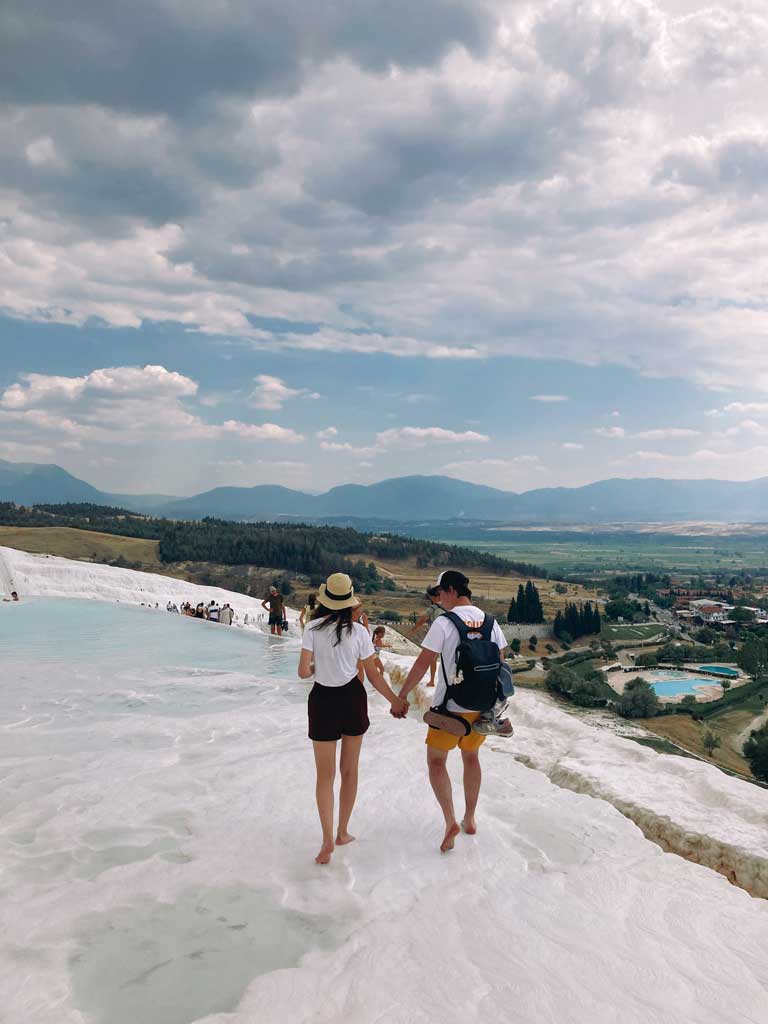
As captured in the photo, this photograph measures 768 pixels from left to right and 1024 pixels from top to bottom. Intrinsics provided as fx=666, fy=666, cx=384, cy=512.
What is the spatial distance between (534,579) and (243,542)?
261 ft

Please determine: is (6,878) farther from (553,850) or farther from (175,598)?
(175,598)

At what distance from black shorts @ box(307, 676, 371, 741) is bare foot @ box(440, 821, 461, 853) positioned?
973mm

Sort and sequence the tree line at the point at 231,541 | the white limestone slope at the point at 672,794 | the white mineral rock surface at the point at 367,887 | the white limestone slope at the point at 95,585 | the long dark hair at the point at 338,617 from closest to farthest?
the white mineral rock surface at the point at 367,887
the long dark hair at the point at 338,617
the white limestone slope at the point at 672,794
the white limestone slope at the point at 95,585
the tree line at the point at 231,541

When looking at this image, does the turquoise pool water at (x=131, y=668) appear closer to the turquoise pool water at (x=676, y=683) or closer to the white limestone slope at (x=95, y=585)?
the white limestone slope at (x=95, y=585)

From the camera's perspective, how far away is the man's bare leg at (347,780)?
4.94 meters

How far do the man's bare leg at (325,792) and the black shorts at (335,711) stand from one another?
0.08 metres

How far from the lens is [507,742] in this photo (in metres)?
8.52

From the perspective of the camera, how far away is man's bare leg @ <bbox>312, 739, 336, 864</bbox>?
474 cm

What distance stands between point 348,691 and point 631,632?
104 meters

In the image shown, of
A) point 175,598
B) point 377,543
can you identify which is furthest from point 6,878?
point 377,543

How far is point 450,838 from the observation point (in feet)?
16.1

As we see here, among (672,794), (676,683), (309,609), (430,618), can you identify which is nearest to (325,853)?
(672,794)

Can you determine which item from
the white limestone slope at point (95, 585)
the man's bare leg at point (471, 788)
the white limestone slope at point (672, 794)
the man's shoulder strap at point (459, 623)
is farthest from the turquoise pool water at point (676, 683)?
the man's shoulder strap at point (459, 623)

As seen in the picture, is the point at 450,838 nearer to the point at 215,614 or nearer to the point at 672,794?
the point at 672,794
